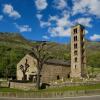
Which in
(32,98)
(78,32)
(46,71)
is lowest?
(32,98)

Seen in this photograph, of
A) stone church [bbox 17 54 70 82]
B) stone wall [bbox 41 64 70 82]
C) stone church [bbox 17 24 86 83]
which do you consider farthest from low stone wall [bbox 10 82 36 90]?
stone church [bbox 17 24 86 83]

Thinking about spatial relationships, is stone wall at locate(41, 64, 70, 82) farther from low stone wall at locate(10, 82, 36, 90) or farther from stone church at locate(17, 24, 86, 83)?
low stone wall at locate(10, 82, 36, 90)

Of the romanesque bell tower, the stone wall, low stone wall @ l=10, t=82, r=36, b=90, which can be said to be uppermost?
the romanesque bell tower

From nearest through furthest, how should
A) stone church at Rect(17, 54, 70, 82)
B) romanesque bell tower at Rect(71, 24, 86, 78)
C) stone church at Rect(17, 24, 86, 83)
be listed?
stone church at Rect(17, 54, 70, 82), stone church at Rect(17, 24, 86, 83), romanesque bell tower at Rect(71, 24, 86, 78)

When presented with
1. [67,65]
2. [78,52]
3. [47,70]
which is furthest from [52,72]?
[78,52]

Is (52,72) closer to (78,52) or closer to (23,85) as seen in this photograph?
(78,52)

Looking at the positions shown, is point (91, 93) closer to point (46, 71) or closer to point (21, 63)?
point (46, 71)

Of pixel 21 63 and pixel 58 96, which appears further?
pixel 21 63

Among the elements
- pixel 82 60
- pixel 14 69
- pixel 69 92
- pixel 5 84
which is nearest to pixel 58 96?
pixel 69 92

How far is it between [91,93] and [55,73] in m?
46.4

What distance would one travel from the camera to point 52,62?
84.0m

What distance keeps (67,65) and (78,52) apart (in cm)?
776

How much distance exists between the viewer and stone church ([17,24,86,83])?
82.4 m

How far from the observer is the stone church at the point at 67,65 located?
82375mm
